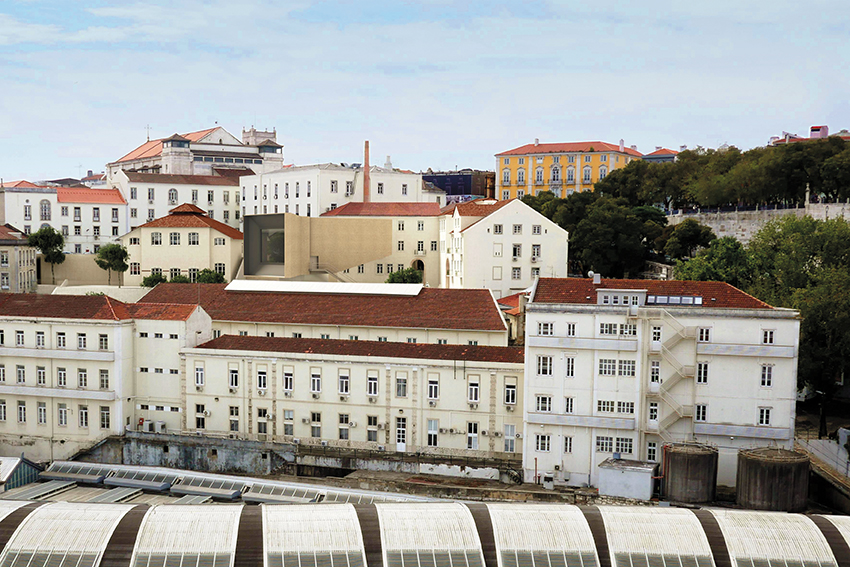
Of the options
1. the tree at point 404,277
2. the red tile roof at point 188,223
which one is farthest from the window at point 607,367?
the red tile roof at point 188,223

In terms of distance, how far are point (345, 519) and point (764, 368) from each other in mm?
22352

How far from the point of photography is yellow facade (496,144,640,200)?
135000mm

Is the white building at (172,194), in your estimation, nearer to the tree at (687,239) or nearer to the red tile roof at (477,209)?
the red tile roof at (477,209)

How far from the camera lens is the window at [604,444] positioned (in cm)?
4278

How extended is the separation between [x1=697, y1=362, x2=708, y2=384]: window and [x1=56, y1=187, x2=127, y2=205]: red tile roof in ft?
275

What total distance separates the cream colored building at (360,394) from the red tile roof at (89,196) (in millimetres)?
62337

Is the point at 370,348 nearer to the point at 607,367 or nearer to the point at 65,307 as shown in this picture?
the point at 607,367

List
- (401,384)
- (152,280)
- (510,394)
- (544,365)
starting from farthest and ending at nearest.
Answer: (152,280), (401,384), (510,394), (544,365)

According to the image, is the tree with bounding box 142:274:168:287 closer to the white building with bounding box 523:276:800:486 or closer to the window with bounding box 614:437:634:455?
the white building with bounding box 523:276:800:486

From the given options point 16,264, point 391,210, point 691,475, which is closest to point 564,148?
point 391,210

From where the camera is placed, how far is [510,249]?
77625 millimetres

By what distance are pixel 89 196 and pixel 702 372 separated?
86084 millimetres

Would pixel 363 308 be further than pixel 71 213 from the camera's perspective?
No

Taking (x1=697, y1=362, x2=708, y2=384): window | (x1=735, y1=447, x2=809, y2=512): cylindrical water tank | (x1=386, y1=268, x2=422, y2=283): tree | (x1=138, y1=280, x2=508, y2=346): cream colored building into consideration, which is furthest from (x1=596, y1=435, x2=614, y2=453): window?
(x1=386, y1=268, x2=422, y2=283): tree
